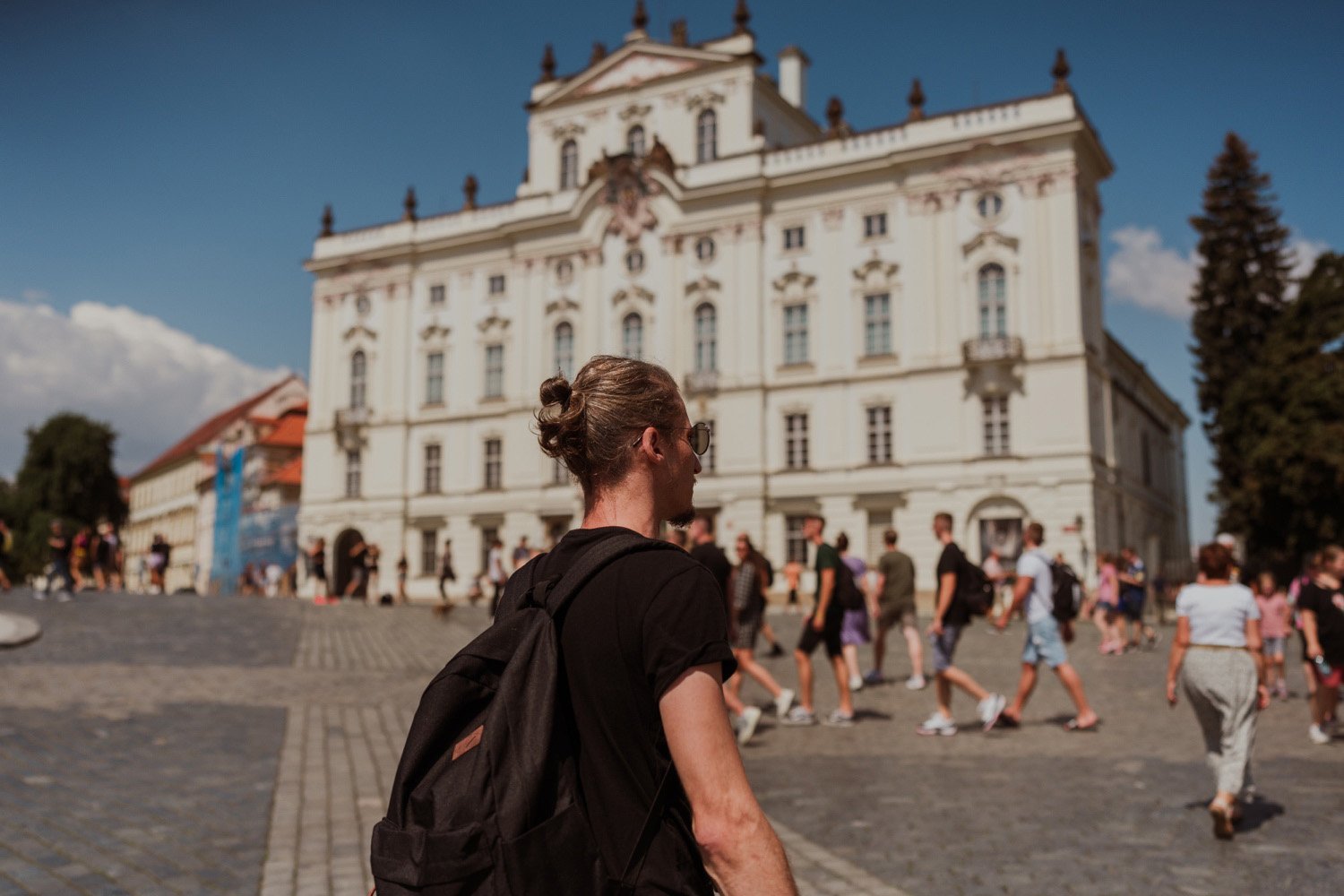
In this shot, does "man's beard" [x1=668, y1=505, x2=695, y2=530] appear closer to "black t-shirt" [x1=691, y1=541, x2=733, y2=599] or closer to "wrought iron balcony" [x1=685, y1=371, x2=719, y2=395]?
"black t-shirt" [x1=691, y1=541, x2=733, y2=599]

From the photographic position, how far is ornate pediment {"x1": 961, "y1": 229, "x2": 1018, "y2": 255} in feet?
124

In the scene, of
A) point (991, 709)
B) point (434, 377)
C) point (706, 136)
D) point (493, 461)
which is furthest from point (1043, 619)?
point (434, 377)

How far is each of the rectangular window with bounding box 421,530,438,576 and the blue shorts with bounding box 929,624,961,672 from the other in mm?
37007

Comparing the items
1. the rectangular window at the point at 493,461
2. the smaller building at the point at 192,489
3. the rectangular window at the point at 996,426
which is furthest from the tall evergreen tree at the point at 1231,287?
the smaller building at the point at 192,489

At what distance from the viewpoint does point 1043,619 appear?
37.3 ft

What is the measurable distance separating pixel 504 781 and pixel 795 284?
40.1 meters

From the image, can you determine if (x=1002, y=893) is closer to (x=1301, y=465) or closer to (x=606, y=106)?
(x=1301, y=465)

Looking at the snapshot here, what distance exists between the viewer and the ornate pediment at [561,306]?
45.6 m

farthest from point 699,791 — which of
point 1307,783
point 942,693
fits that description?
point 942,693

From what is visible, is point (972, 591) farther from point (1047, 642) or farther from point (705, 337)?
point (705, 337)

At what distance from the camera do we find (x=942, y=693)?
1124cm

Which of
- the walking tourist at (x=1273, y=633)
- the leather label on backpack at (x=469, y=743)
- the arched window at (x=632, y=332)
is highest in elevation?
the arched window at (x=632, y=332)

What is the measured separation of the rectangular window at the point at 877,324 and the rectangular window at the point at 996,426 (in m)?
4.04

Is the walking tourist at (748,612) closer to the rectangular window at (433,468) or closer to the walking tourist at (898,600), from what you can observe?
the walking tourist at (898,600)
